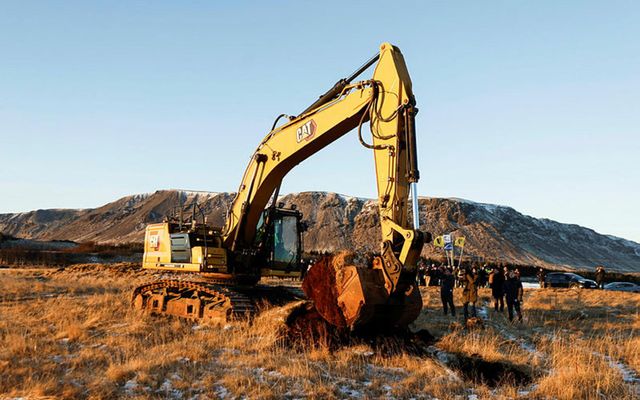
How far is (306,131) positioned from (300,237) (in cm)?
404

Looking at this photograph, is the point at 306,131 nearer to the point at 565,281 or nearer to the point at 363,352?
the point at 363,352

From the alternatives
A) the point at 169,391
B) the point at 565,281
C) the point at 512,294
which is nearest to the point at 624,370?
the point at 512,294

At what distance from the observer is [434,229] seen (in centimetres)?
8581

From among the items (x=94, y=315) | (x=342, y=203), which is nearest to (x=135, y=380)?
(x=94, y=315)

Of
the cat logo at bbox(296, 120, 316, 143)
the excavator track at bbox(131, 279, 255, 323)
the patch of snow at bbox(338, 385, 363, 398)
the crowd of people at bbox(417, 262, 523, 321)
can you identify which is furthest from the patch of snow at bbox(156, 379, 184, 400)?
the crowd of people at bbox(417, 262, 523, 321)

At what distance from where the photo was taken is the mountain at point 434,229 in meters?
82.8

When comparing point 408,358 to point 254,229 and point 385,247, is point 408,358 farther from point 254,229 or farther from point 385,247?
point 254,229

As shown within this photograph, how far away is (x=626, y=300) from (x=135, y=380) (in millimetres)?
22597

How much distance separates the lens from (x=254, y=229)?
1403 centimetres

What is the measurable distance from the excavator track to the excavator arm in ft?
9.02

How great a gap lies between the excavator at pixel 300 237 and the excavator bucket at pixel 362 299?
0.02 meters

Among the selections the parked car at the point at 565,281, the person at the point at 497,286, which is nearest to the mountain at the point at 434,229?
the parked car at the point at 565,281

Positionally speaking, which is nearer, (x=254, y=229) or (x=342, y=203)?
(x=254, y=229)

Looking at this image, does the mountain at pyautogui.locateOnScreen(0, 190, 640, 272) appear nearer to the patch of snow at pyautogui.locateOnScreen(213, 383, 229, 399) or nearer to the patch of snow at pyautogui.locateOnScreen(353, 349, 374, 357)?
the patch of snow at pyautogui.locateOnScreen(353, 349, 374, 357)
